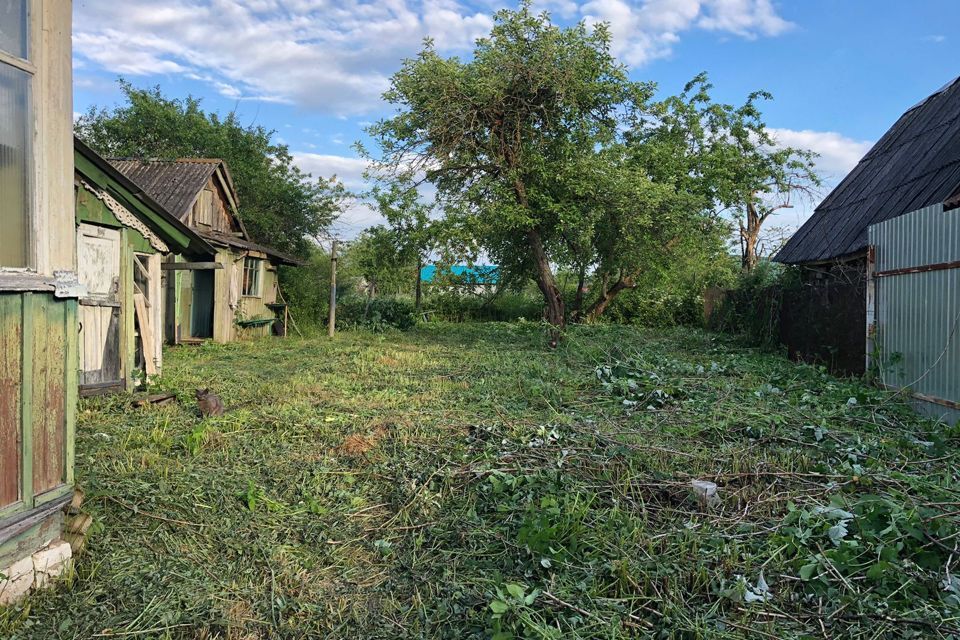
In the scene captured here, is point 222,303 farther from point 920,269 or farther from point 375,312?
point 920,269

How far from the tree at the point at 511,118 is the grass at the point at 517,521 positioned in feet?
24.5

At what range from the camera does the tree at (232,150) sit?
69.4ft

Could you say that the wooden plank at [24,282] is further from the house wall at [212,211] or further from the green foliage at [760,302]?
the house wall at [212,211]

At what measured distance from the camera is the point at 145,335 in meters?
8.59

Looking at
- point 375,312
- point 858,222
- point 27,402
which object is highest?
point 858,222

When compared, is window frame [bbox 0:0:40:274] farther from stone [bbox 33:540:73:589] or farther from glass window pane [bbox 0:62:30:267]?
stone [bbox 33:540:73:589]

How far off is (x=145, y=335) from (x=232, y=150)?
1530 centimetres

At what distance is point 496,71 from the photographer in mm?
13000

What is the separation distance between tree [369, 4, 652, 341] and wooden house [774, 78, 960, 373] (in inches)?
179

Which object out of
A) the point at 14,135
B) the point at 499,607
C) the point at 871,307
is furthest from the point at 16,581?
the point at 871,307

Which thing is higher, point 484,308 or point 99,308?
point 99,308

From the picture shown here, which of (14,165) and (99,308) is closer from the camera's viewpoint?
(14,165)

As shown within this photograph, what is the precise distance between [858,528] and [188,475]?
14.0 ft

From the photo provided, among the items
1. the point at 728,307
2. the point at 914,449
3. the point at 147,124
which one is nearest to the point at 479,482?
the point at 914,449
